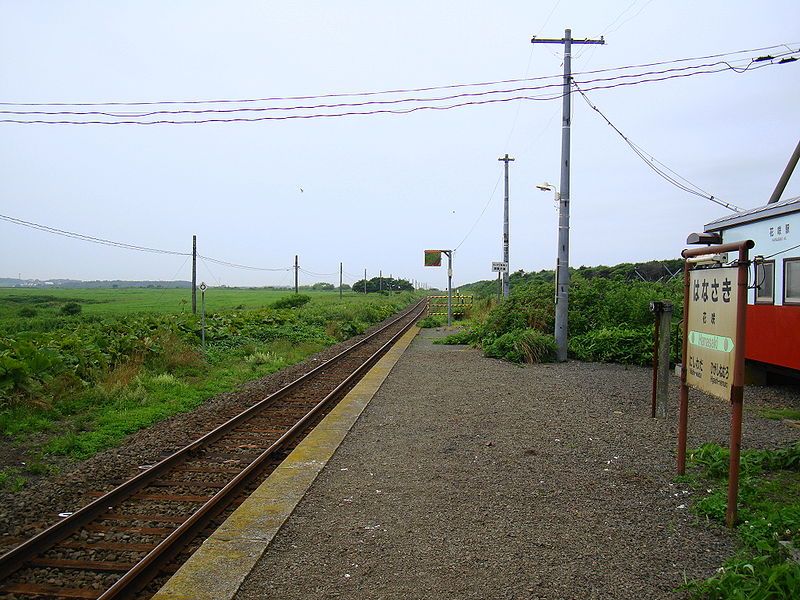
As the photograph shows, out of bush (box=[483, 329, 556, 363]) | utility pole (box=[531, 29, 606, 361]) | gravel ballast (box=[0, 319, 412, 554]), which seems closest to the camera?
gravel ballast (box=[0, 319, 412, 554])

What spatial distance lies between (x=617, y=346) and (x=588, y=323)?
2039 millimetres

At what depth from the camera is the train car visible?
949 cm

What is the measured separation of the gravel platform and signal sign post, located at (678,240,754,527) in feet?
2.15

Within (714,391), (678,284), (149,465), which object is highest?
(678,284)

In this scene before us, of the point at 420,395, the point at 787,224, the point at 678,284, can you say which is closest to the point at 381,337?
the point at 678,284

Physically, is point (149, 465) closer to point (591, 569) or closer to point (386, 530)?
point (386, 530)

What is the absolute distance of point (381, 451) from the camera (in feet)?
23.3

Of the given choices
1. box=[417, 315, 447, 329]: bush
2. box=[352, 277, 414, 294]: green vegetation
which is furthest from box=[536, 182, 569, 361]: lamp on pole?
box=[352, 277, 414, 294]: green vegetation

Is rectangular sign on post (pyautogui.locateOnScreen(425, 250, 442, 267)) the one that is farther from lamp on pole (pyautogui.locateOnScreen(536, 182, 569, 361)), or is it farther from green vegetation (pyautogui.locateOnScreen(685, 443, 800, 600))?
green vegetation (pyautogui.locateOnScreen(685, 443, 800, 600))

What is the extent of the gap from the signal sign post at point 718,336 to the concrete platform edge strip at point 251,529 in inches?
134

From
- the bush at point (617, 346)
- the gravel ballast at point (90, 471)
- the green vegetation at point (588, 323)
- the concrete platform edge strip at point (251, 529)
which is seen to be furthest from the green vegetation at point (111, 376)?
the bush at point (617, 346)

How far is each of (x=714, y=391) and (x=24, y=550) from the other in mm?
5255

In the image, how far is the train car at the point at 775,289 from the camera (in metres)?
9.49

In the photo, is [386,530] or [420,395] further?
[420,395]
